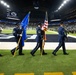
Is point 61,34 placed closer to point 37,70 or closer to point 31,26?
point 37,70

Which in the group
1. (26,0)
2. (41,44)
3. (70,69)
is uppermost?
(26,0)

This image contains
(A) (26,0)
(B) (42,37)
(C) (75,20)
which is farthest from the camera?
(C) (75,20)

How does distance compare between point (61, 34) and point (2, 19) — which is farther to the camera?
point (2, 19)

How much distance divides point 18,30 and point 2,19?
8997 cm

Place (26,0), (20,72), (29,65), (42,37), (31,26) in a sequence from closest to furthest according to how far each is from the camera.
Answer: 1. (20,72)
2. (29,65)
3. (42,37)
4. (26,0)
5. (31,26)

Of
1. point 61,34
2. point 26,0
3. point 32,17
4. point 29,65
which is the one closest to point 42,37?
point 61,34

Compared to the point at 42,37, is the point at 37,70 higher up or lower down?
lower down

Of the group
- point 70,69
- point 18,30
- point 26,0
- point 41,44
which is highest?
point 26,0

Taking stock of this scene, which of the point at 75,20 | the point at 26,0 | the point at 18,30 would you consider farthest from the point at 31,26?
the point at 18,30

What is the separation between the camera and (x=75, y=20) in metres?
75.0

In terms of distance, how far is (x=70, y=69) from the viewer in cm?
697

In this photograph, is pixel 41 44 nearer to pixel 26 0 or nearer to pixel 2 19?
pixel 26 0

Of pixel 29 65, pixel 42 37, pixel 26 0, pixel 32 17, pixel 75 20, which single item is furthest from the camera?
pixel 32 17

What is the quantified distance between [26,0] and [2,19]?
3850 centimetres
